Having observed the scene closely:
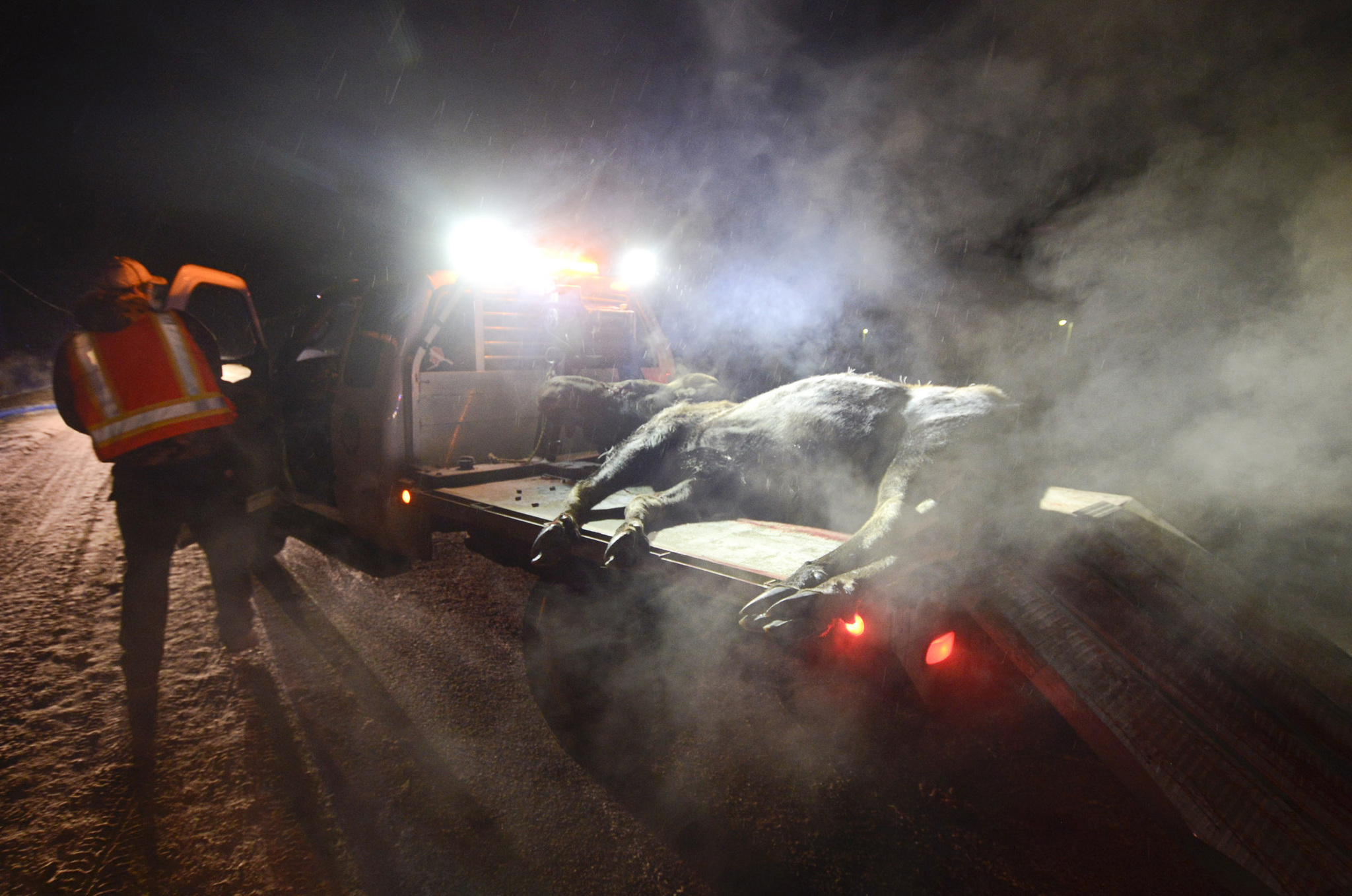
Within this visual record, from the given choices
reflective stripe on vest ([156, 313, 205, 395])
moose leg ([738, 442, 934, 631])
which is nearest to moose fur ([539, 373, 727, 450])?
moose leg ([738, 442, 934, 631])

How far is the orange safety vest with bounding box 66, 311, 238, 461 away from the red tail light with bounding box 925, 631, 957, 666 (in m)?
3.60

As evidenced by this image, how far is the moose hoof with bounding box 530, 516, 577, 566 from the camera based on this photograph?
2.69m

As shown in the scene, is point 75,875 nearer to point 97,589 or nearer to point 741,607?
point 741,607

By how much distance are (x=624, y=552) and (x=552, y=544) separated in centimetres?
41

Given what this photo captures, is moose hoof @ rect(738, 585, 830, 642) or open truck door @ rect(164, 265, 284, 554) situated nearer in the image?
moose hoof @ rect(738, 585, 830, 642)

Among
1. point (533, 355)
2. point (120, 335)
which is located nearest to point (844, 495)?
point (533, 355)

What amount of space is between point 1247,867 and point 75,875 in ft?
10.8

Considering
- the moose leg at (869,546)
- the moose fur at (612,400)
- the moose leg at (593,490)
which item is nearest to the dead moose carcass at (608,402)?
the moose fur at (612,400)

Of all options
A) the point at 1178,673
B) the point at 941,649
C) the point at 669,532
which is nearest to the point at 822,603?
the point at 941,649

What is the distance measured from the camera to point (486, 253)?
14.0 feet

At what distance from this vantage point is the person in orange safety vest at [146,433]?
8.58ft

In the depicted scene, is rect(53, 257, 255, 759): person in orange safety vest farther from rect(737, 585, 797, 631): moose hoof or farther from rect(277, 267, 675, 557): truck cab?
rect(737, 585, 797, 631): moose hoof

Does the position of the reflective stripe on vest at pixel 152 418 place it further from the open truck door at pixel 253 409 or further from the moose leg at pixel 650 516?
the moose leg at pixel 650 516

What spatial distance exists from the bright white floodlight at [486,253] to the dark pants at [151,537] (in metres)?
2.08
